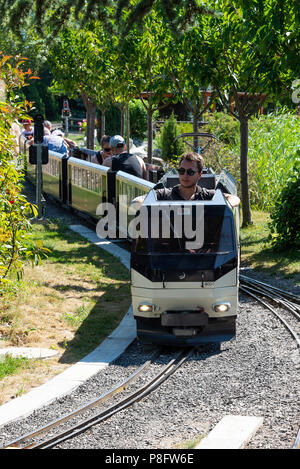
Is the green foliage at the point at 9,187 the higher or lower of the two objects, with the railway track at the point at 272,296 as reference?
higher

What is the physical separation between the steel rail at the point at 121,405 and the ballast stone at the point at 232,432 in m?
1.19

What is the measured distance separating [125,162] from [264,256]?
375 centimetres

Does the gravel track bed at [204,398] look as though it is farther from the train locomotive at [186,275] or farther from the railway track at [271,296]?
the railway track at [271,296]

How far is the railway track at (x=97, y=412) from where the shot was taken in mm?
6504

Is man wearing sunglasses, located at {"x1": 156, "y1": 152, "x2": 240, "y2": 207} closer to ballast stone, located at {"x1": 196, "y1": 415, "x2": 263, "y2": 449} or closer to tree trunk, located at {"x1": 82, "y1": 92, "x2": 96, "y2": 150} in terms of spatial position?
ballast stone, located at {"x1": 196, "y1": 415, "x2": 263, "y2": 449}

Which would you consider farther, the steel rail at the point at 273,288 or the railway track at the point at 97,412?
the steel rail at the point at 273,288

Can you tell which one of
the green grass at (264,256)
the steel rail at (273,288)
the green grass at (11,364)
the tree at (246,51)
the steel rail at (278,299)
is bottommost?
the green grass at (264,256)

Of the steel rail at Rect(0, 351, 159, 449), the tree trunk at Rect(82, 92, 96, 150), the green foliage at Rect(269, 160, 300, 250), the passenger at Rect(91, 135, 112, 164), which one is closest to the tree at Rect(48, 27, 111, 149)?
the tree trunk at Rect(82, 92, 96, 150)

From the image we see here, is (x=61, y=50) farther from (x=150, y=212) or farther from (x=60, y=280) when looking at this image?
(x=150, y=212)

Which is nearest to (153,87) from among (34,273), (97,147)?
(34,273)

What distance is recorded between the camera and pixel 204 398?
7.57m

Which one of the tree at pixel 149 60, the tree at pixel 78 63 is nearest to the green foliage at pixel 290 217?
the tree at pixel 149 60

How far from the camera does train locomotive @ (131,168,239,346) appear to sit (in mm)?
8805
